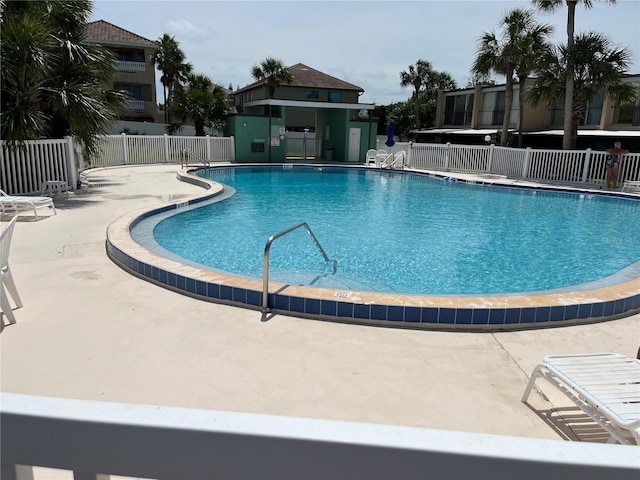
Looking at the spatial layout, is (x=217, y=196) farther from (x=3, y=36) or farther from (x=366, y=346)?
(x=366, y=346)

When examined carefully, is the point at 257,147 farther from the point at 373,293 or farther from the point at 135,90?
the point at 373,293

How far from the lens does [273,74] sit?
30078 millimetres

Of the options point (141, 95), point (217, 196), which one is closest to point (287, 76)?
point (141, 95)

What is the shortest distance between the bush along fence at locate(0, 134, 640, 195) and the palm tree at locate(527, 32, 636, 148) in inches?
69.6

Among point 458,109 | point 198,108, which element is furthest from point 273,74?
point 458,109

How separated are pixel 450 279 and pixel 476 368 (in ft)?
10.6

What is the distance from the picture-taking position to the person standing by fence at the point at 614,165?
52.0 ft

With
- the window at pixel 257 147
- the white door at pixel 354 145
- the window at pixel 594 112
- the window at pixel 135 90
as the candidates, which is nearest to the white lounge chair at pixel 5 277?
the window at pixel 257 147

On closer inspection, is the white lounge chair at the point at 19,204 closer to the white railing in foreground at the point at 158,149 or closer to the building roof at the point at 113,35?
the white railing in foreground at the point at 158,149

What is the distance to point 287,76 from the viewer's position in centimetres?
3041

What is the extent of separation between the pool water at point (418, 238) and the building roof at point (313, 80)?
61.7 ft

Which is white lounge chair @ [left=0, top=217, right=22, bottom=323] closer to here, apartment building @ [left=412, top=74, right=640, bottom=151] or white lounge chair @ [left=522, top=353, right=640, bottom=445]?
white lounge chair @ [left=522, top=353, right=640, bottom=445]

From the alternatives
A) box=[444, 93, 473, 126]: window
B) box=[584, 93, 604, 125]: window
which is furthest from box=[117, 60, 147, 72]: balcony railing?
box=[584, 93, 604, 125]: window

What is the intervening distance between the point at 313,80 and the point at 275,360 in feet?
104
